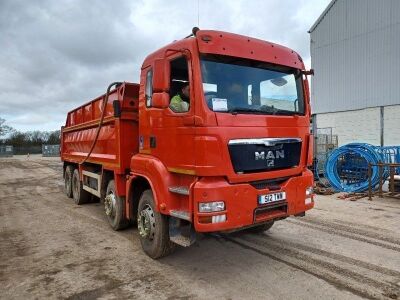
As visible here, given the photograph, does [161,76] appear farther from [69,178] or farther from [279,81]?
[69,178]

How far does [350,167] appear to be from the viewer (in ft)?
41.4

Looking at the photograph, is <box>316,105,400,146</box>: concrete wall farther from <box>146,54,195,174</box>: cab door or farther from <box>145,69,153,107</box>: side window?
<box>146,54,195,174</box>: cab door

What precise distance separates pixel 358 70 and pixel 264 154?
60.5ft

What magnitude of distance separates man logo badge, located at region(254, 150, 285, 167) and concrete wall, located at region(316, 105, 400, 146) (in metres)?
16.0

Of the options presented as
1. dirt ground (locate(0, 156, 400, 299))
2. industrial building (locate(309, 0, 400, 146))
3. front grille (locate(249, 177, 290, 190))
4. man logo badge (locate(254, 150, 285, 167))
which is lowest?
dirt ground (locate(0, 156, 400, 299))

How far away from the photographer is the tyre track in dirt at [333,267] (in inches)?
166

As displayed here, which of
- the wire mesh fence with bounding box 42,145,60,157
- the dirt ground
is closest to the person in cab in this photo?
the dirt ground

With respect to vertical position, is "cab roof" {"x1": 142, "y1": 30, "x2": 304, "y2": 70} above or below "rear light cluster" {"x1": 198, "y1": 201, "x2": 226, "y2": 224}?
above

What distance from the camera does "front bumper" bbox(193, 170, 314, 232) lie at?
4.20 metres

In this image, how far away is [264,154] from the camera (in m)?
4.70

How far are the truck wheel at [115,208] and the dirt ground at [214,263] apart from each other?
0.56 ft

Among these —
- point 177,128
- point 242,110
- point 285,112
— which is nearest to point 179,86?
point 177,128

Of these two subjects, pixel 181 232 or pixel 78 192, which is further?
pixel 78 192

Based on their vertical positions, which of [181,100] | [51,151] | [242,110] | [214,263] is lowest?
[214,263]
